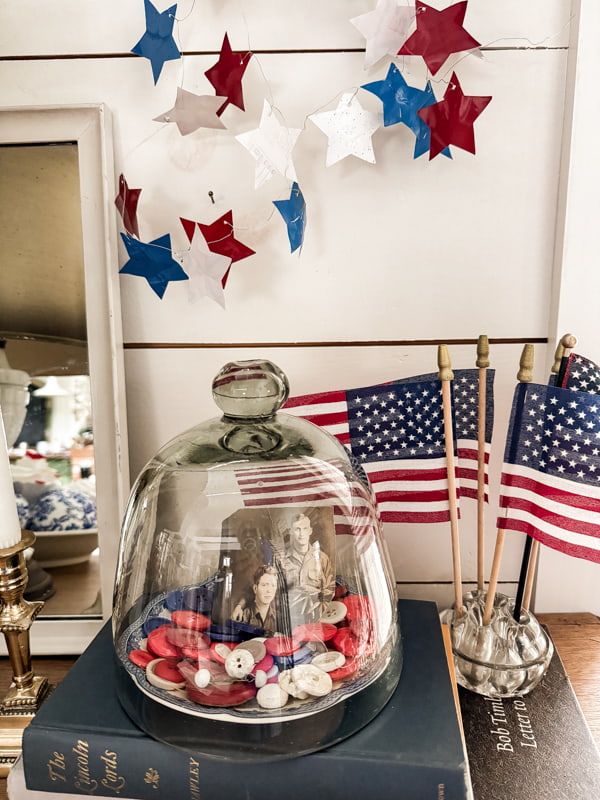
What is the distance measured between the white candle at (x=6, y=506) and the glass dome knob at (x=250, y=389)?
21cm

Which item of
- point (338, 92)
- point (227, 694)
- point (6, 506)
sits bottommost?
point (227, 694)

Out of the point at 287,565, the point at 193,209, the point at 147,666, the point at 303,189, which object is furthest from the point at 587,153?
the point at 147,666

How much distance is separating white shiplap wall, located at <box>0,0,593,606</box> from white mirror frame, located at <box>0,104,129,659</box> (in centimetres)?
3

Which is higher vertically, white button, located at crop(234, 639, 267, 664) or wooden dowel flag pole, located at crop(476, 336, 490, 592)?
wooden dowel flag pole, located at crop(476, 336, 490, 592)

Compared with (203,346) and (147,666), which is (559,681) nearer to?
(147,666)

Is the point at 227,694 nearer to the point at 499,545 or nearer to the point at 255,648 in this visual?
the point at 255,648

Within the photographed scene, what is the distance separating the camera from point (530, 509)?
692 mm

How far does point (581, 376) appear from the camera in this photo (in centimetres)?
69

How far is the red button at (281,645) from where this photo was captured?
56 centimetres

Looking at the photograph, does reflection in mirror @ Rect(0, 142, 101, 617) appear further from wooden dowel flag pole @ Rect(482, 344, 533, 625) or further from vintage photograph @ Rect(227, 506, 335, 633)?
wooden dowel flag pole @ Rect(482, 344, 533, 625)

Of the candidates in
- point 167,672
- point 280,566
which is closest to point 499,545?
point 280,566

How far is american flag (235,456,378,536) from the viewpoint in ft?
1.98

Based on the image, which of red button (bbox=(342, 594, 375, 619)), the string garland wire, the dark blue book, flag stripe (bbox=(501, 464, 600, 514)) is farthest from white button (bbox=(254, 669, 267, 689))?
the string garland wire

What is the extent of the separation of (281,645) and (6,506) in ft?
0.99
